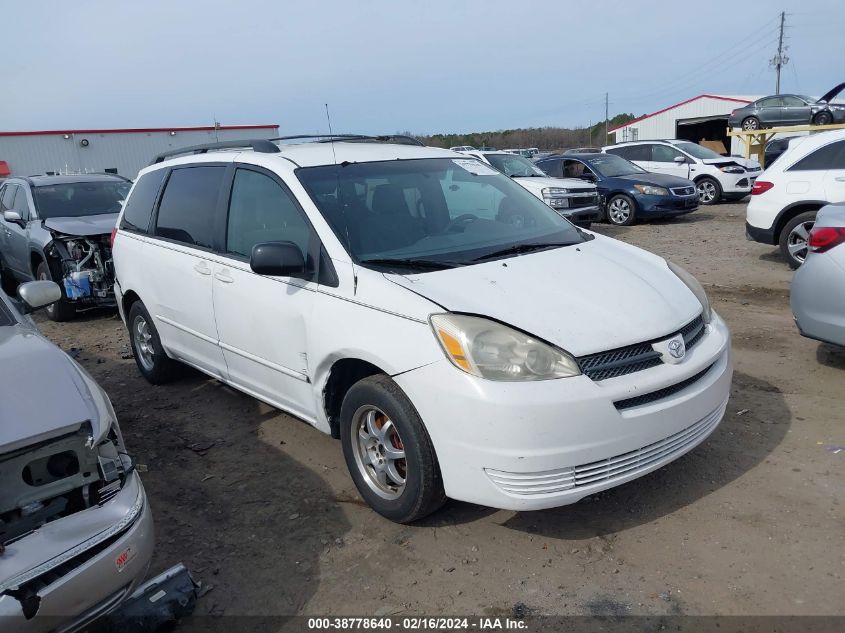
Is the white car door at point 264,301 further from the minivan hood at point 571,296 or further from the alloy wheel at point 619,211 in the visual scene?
the alloy wheel at point 619,211

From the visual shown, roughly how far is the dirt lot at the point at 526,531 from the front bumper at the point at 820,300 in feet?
1.30

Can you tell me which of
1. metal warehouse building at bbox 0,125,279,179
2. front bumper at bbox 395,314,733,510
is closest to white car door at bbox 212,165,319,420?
front bumper at bbox 395,314,733,510

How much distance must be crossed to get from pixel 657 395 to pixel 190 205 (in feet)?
11.3

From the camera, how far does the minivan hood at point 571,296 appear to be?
2.98m

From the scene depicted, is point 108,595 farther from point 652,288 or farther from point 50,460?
point 652,288

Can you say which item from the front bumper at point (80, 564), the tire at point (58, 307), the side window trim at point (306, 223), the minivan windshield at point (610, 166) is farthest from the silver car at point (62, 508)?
the minivan windshield at point (610, 166)

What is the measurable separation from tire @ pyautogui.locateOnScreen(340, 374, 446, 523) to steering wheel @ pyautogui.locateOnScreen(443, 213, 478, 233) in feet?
3.65

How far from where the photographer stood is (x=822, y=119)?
68.1 ft

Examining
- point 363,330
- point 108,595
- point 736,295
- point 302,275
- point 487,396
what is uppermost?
point 302,275

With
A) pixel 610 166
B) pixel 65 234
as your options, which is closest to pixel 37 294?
pixel 65 234

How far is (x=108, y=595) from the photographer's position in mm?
2422

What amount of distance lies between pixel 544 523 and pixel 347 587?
3.45ft

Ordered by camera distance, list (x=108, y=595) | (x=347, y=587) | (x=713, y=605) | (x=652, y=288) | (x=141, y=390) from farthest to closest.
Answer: (x=141, y=390) < (x=652, y=288) < (x=347, y=587) < (x=713, y=605) < (x=108, y=595)

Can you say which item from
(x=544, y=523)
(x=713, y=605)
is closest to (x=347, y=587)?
(x=544, y=523)
